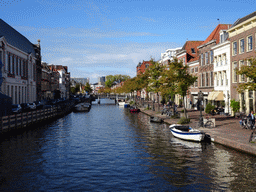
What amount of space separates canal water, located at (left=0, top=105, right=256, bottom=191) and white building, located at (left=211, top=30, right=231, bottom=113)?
22586 millimetres

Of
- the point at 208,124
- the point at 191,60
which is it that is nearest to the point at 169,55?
the point at 191,60

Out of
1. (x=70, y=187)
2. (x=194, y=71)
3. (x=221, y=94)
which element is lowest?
(x=70, y=187)

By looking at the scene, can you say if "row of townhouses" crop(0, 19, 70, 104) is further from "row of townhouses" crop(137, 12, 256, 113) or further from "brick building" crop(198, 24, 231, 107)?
"brick building" crop(198, 24, 231, 107)

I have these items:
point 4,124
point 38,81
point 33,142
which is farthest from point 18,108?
point 38,81

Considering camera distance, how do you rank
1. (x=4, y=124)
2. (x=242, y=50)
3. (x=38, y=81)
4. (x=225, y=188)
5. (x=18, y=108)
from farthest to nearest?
(x=38, y=81) → (x=18, y=108) → (x=242, y=50) → (x=4, y=124) → (x=225, y=188)

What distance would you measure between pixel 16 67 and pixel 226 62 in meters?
49.4

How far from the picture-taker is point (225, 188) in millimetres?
14492

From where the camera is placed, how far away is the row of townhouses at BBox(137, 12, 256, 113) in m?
39.2

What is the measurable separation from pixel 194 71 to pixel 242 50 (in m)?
21.0

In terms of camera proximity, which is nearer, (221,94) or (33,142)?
(33,142)

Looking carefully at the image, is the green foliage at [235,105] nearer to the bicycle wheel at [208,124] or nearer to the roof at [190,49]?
the bicycle wheel at [208,124]

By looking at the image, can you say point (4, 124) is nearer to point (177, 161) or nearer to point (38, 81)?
point (177, 161)

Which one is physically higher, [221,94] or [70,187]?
[221,94]

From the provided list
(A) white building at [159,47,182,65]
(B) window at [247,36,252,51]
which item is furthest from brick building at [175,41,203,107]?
(B) window at [247,36,252,51]
